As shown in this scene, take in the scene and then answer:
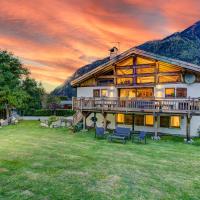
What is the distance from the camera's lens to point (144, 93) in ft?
80.9

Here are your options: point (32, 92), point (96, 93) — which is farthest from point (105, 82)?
point (32, 92)

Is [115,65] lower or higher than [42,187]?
higher

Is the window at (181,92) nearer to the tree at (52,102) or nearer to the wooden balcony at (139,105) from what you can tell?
the wooden balcony at (139,105)

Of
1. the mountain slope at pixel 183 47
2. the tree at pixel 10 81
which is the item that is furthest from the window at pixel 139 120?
the mountain slope at pixel 183 47

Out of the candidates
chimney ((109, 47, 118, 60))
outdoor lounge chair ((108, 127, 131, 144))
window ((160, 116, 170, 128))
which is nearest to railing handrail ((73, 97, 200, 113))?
window ((160, 116, 170, 128))

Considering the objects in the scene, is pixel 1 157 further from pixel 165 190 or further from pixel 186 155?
pixel 186 155

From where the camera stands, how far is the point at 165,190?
880 centimetres

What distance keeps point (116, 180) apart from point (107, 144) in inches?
313

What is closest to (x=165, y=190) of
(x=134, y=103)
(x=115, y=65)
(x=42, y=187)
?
(x=42, y=187)

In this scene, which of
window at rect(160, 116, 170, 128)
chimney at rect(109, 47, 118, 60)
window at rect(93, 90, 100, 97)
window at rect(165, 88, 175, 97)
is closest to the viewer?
window at rect(165, 88, 175, 97)

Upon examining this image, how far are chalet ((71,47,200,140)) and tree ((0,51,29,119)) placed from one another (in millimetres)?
10889

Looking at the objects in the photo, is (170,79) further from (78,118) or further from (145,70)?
(78,118)

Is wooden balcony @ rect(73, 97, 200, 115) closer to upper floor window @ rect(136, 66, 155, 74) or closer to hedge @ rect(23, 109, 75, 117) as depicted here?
upper floor window @ rect(136, 66, 155, 74)

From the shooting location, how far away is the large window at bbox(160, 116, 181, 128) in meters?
22.2
